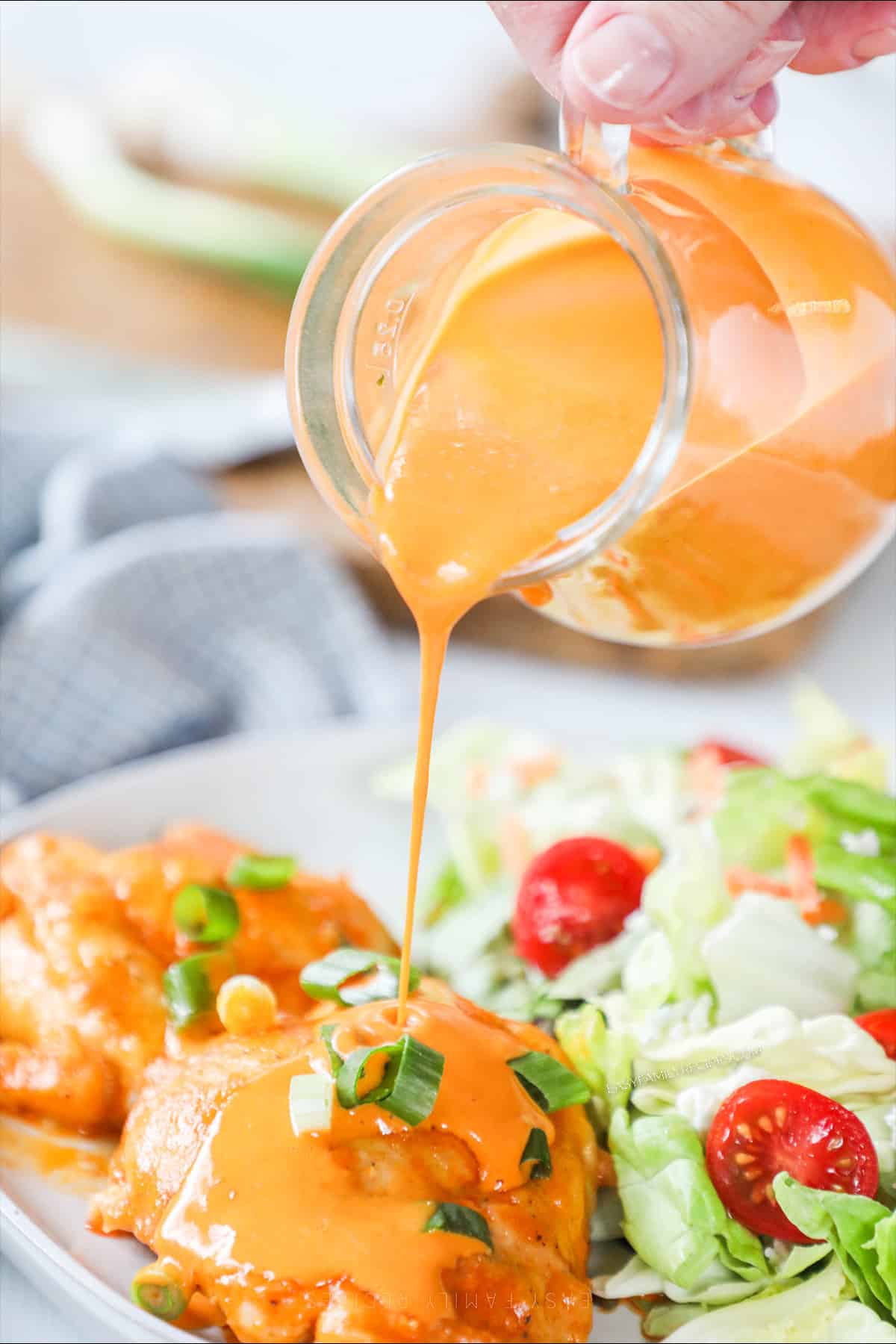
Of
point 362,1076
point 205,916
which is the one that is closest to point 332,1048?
point 362,1076

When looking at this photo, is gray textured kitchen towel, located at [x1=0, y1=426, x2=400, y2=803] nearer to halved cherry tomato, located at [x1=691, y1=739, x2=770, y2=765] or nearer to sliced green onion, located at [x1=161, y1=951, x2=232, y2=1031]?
halved cherry tomato, located at [x1=691, y1=739, x2=770, y2=765]

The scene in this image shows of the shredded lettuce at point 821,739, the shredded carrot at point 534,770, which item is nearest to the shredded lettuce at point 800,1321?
the shredded lettuce at point 821,739

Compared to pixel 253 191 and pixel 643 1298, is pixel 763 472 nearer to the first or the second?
pixel 643 1298

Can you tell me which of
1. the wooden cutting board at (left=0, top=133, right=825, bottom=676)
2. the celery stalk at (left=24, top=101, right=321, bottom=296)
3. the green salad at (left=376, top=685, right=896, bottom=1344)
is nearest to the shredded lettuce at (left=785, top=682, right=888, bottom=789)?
the green salad at (left=376, top=685, right=896, bottom=1344)

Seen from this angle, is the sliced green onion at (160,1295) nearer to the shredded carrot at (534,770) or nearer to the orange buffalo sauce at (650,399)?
the orange buffalo sauce at (650,399)

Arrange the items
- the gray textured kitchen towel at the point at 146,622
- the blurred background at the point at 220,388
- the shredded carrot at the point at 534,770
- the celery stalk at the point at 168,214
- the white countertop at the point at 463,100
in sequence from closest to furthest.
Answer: the shredded carrot at the point at 534,770 < the gray textured kitchen towel at the point at 146,622 < the blurred background at the point at 220,388 < the white countertop at the point at 463,100 < the celery stalk at the point at 168,214

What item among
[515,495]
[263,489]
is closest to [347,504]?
[515,495]
